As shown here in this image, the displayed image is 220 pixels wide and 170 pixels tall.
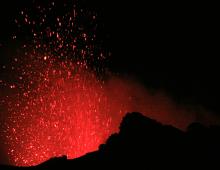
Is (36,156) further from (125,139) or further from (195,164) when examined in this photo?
(195,164)

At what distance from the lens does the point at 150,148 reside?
14.0 metres

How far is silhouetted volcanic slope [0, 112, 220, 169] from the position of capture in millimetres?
13258

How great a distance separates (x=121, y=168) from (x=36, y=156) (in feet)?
55.9

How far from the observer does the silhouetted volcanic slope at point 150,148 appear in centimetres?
1326

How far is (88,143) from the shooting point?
26453mm

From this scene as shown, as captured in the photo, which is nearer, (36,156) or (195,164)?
(195,164)

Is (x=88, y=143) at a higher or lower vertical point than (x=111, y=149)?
lower

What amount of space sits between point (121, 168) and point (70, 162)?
185 cm

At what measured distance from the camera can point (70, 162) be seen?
13297mm

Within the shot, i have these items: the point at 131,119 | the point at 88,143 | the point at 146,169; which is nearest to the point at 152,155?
the point at 146,169

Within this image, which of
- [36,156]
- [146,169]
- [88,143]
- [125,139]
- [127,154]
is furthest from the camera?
[36,156]

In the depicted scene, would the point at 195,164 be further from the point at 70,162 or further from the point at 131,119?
the point at 70,162

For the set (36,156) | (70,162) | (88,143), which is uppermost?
(70,162)

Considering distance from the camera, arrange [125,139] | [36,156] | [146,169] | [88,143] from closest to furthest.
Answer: [146,169] → [125,139] → [88,143] → [36,156]
